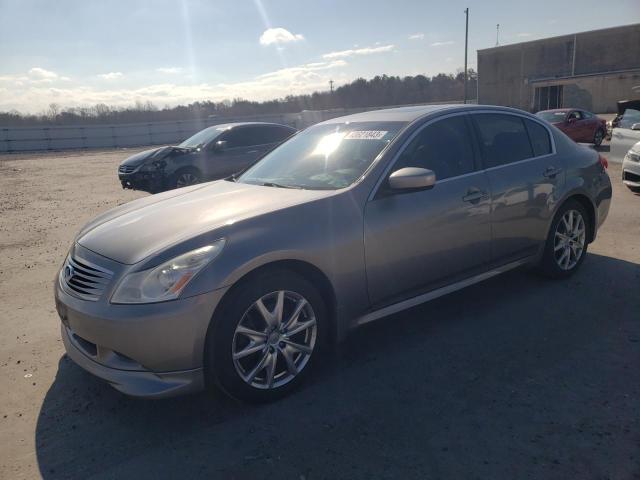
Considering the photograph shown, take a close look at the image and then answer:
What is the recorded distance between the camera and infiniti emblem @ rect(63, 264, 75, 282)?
10.5ft

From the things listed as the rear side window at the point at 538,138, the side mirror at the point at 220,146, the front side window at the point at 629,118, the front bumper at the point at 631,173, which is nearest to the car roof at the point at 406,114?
the rear side window at the point at 538,138

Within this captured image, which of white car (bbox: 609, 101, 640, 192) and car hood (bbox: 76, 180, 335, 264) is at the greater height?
car hood (bbox: 76, 180, 335, 264)

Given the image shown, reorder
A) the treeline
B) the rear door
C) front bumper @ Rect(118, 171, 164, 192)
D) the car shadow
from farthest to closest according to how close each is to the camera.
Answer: the treeline < front bumper @ Rect(118, 171, 164, 192) < the rear door < the car shadow

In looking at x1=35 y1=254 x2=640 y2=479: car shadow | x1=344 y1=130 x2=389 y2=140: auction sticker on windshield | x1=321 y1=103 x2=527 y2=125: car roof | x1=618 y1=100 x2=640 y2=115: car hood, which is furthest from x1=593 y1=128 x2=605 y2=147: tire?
x1=344 y1=130 x2=389 y2=140: auction sticker on windshield

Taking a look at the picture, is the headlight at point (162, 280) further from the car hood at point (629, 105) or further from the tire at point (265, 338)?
the car hood at point (629, 105)

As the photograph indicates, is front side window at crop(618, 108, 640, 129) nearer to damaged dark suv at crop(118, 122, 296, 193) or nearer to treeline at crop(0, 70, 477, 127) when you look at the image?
damaged dark suv at crop(118, 122, 296, 193)

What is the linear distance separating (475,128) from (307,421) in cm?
278

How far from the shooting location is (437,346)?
12.3ft

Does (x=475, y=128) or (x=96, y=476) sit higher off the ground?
(x=475, y=128)

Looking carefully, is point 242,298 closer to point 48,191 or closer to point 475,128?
point 475,128

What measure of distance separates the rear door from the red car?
1517 centimetres

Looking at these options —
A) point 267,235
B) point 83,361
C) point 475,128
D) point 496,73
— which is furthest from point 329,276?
point 496,73

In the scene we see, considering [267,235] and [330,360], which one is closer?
[267,235]

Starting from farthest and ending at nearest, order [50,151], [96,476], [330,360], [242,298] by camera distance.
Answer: [50,151], [330,360], [242,298], [96,476]
